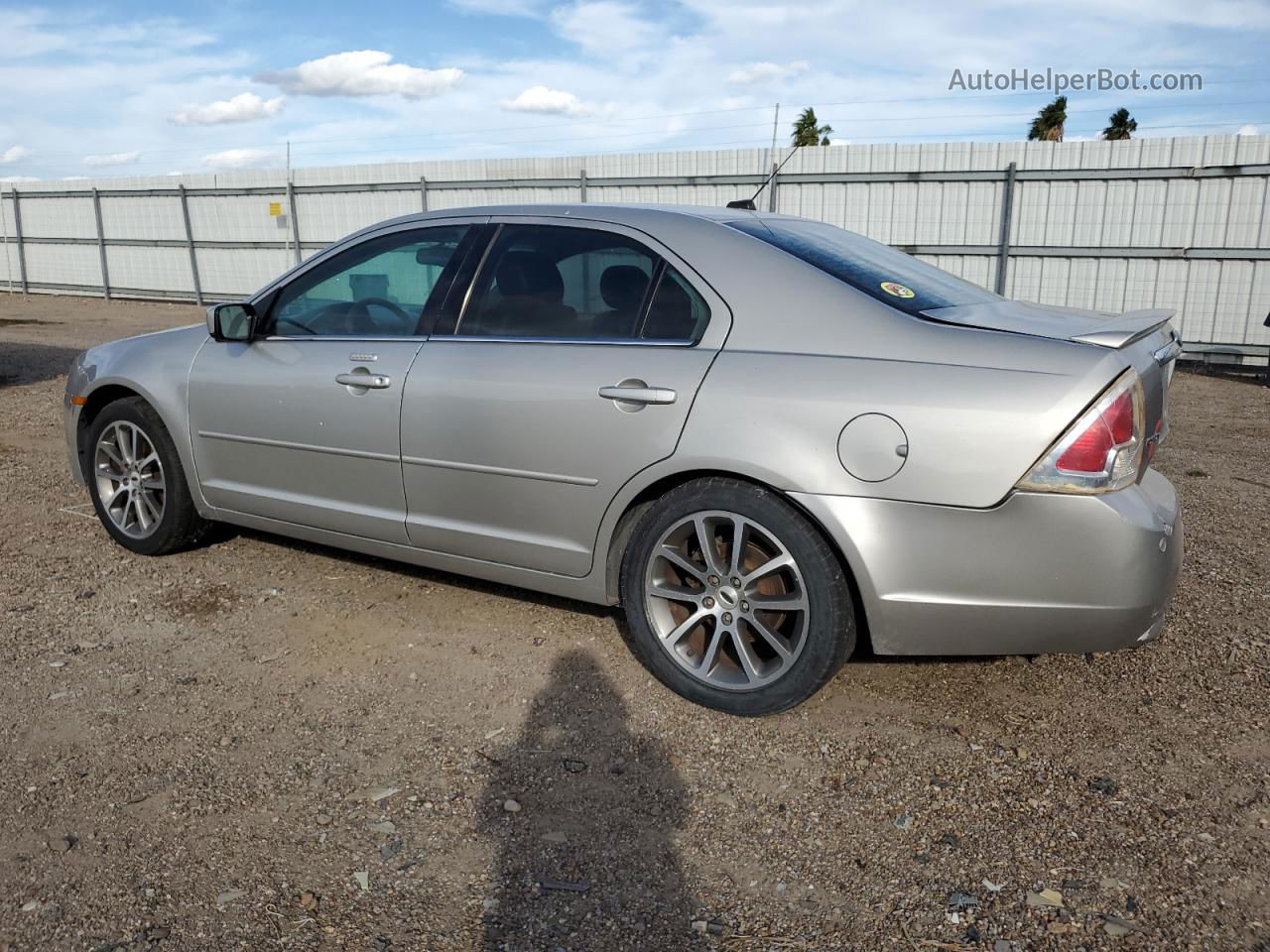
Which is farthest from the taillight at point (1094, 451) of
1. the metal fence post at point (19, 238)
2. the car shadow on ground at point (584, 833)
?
the metal fence post at point (19, 238)

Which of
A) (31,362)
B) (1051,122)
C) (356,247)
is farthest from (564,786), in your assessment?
(1051,122)

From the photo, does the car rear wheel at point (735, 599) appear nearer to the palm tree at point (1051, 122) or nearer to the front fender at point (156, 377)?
the front fender at point (156, 377)

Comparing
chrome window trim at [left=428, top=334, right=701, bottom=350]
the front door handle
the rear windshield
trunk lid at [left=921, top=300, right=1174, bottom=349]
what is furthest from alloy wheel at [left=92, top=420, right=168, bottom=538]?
trunk lid at [left=921, top=300, right=1174, bottom=349]

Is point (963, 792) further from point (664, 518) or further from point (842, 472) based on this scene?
point (664, 518)

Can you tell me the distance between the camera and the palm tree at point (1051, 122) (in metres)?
33.5

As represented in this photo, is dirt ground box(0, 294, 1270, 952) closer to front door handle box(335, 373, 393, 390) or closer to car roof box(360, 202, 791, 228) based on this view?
front door handle box(335, 373, 393, 390)

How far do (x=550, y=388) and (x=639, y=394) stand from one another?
35 cm

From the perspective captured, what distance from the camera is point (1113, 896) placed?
2.40m

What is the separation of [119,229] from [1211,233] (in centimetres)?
2065

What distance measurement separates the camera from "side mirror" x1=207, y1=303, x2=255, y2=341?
14.2 feet

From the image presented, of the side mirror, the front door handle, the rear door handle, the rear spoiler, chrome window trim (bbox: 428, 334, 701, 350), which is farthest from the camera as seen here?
the side mirror

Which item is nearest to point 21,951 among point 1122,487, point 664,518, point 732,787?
point 732,787

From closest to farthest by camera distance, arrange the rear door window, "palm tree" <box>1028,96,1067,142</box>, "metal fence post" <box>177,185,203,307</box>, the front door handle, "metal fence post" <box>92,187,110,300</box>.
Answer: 1. the rear door window
2. the front door handle
3. "metal fence post" <box>177,185,203,307</box>
4. "metal fence post" <box>92,187,110,300</box>
5. "palm tree" <box>1028,96,1067,142</box>

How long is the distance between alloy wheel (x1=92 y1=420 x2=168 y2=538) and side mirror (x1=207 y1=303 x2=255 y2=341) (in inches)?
27.9
